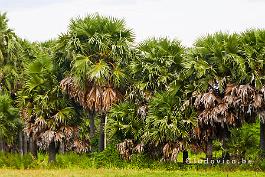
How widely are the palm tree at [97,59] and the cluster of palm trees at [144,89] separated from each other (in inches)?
1.9

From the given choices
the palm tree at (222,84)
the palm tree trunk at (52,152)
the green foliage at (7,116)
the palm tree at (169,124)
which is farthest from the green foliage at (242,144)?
the green foliage at (7,116)

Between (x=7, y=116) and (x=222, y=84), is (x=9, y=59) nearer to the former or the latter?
(x=7, y=116)

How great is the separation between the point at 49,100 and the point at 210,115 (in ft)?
27.5

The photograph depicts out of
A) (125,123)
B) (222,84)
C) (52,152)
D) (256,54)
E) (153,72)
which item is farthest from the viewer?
(52,152)

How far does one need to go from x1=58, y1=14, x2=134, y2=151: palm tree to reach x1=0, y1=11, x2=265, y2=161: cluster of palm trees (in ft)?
0.16

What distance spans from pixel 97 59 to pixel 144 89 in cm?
281

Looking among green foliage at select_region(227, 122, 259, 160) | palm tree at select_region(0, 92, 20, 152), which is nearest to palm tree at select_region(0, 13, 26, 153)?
palm tree at select_region(0, 92, 20, 152)

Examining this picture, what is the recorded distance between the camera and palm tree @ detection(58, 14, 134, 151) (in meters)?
24.6

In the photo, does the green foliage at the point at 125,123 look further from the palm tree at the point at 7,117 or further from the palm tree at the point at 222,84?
the palm tree at the point at 7,117

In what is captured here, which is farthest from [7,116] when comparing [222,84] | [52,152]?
[222,84]

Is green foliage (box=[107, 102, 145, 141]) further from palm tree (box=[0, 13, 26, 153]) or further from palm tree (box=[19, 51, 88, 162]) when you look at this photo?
palm tree (box=[0, 13, 26, 153])

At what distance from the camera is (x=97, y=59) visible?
83.6ft

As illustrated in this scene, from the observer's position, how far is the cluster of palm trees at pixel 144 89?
22.0 metres

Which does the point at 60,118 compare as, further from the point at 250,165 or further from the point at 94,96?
the point at 250,165
